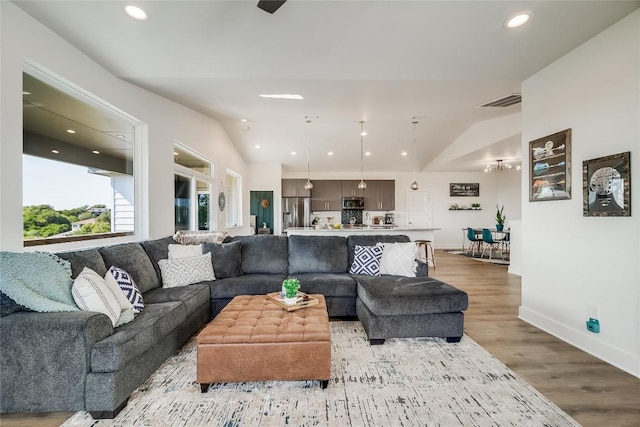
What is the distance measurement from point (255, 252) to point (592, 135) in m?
3.64

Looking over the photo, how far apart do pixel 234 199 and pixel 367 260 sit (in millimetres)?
5140

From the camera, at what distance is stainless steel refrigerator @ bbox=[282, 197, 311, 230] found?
8641 millimetres

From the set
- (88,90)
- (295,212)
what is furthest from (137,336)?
(295,212)

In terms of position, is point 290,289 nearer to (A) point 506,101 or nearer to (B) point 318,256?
(B) point 318,256

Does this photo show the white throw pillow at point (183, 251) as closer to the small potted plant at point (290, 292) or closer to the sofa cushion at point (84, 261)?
the sofa cushion at point (84, 261)

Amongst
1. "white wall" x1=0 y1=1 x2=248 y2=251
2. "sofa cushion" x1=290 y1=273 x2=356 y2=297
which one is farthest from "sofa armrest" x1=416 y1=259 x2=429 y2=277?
"white wall" x1=0 y1=1 x2=248 y2=251

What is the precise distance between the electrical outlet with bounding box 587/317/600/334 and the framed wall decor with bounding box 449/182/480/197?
725 cm

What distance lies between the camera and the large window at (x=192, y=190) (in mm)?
4512

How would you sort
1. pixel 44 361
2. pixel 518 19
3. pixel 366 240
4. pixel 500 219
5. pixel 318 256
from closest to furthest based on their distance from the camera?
pixel 44 361
pixel 518 19
pixel 318 256
pixel 366 240
pixel 500 219

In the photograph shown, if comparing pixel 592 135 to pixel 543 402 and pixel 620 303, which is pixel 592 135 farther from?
pixel 543 402

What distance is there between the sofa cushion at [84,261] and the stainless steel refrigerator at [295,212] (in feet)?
20.5

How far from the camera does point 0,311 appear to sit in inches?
66.2

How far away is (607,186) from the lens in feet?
7.88

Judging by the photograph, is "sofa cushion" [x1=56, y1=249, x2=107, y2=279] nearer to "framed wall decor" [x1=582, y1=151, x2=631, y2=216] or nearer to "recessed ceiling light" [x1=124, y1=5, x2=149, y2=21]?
"recessed ceiling light" [x1=124, y1=5, x2=149, y2=21]
